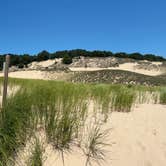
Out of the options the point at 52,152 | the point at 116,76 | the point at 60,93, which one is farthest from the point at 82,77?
the point at 52,152

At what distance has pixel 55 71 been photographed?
156ft

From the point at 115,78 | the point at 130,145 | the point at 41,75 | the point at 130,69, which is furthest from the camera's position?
the point at 130,69

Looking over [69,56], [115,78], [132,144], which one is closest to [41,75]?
[115,78]

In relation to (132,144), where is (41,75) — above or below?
below

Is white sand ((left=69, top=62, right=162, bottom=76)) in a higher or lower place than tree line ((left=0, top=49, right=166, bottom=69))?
lower

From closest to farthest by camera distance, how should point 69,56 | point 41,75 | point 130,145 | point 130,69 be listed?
point 130,145, point 41,75, point 130,69, point 69,56

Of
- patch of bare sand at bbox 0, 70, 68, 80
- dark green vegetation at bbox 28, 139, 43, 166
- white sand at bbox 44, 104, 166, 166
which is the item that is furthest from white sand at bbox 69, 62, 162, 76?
dark green vegetation at bbox 28, 139, 43, 166

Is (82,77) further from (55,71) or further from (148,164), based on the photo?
(148,164)

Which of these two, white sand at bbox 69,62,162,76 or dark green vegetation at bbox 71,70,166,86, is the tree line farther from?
dark green vegetation at bbox 71,70,166,86

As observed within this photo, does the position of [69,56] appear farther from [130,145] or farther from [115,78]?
[130,145]

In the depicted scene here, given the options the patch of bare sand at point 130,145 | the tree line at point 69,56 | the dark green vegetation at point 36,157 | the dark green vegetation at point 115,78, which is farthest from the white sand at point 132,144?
the tree line at point 69,56

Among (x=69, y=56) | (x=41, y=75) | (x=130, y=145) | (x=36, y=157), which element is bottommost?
(x=41, y=75)

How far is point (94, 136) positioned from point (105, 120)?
1551 mm

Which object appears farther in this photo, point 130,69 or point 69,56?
point 69,56
